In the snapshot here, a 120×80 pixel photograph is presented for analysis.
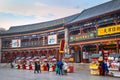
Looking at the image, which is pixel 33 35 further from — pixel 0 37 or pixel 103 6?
pixel 103 6

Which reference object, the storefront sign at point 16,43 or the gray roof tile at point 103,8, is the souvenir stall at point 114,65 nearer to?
the gray roof tile at point 103,8

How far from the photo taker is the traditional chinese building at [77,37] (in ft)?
112

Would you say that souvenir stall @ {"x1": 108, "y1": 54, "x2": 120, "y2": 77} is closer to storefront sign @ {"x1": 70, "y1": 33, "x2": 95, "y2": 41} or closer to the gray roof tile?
the gray roof tile

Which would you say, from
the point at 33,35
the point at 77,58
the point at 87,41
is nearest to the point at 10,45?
the point at 33,35

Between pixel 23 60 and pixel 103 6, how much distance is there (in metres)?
19.1

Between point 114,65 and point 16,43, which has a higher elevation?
point 16,43

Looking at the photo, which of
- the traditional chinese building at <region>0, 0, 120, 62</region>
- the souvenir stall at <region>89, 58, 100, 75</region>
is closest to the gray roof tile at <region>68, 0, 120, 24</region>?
the traditional chinese building at <region>0, 0, 120, 62</region>

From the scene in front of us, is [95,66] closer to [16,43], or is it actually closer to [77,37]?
[77,37]

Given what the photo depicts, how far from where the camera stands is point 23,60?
4941 centimetres

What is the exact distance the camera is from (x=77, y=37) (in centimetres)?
4034

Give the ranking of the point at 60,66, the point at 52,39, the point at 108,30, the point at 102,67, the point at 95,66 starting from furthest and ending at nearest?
the point at 52,39
the point at 108,30
the point at 60,66
the point at 95,66
the point at 102,67

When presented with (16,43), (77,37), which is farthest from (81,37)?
(16,43)

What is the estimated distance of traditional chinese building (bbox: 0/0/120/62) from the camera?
33997mm

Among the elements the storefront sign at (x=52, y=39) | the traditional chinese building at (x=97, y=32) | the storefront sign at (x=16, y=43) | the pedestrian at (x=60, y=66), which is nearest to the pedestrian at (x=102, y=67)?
the pedestrian at (x=60, y=66)
